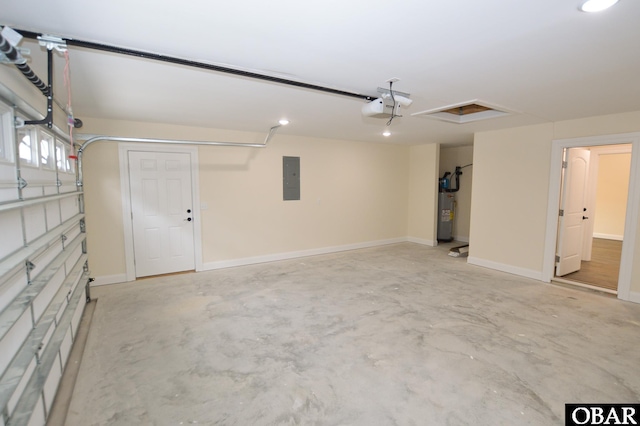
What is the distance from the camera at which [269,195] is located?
5.59 m

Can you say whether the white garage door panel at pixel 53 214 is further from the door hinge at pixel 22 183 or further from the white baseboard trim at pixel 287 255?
the white baseboard trim at pixel 287 255

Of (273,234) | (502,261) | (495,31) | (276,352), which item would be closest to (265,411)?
(276,352)

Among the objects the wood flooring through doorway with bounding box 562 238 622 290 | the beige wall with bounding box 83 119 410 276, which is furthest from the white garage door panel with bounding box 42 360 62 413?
the wood flooring through doorway with bounding box 562 238 622 290

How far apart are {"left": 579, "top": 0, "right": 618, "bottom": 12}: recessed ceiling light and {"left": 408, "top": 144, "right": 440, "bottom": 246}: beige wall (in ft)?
17.7

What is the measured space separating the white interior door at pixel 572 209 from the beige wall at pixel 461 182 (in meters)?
2.60

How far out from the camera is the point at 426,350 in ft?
8.84

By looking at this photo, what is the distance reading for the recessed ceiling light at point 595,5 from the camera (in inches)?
58.4

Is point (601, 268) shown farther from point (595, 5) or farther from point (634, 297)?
point (595, 5)

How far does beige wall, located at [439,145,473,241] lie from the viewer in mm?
7434

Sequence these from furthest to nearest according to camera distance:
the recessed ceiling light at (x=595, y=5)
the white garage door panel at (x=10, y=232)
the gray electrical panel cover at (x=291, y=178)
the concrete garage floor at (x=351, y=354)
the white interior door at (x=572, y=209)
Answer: the gray electrical panel cover at (x=291, y=178) → the white interior door at (x=572, y=209) → the concrete garage floor at (x=351, y=354) → the white garage door panel at (x=10, y=232) → the recessed ceiling light at (x=595, y=5)

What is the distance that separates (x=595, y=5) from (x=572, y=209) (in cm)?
411

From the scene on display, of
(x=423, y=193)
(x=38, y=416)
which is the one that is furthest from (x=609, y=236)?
(x=38, y=416)

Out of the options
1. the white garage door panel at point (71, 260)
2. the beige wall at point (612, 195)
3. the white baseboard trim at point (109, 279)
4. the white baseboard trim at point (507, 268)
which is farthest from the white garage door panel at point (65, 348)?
the beige wall at point (612, 195)

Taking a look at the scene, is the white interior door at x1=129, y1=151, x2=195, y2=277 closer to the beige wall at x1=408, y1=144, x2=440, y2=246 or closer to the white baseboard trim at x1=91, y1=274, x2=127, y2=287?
the white baseboard trim at x1=91, y1=274, x2=127, y2=287
